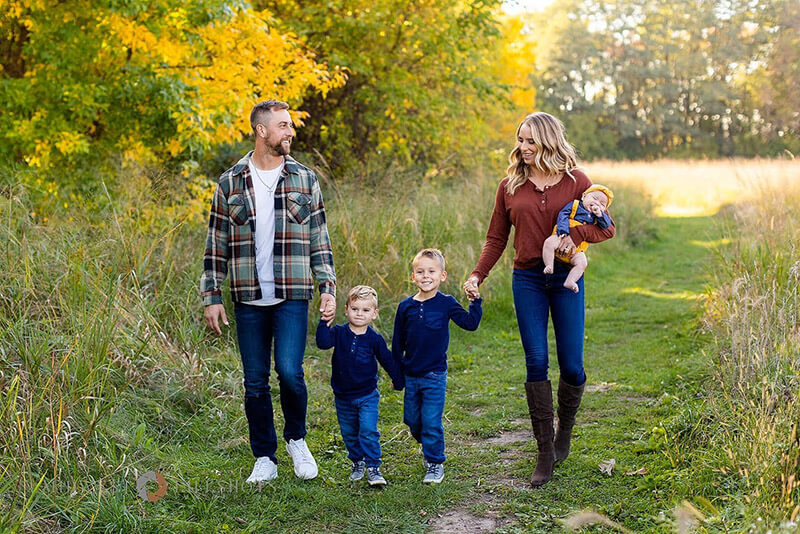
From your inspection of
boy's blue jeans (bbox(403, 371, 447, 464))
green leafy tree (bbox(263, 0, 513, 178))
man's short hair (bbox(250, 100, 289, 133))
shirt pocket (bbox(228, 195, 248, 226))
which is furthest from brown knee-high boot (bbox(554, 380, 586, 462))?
green leafy tree (bbox(263, 0, 513, 178))

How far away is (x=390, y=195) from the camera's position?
985 cm

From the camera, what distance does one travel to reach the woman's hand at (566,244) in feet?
13.7

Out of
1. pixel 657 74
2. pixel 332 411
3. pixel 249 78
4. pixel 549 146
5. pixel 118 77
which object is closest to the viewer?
pixel 549 146

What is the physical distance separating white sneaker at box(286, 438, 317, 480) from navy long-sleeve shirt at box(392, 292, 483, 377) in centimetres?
74

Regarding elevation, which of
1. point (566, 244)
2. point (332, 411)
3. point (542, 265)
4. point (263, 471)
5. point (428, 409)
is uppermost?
point (566, 244)

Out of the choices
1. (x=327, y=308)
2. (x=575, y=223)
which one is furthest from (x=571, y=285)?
(x=327, y=308)

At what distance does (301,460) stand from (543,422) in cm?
137

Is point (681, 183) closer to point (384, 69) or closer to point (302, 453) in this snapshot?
point (384, 69)

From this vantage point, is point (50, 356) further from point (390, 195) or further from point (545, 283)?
point (390, 195)

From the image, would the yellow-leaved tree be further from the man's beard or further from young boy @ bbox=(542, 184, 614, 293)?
young boy @ bbox=(542, 184, 614, 293)

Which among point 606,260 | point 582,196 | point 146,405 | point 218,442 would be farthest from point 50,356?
point 606,260

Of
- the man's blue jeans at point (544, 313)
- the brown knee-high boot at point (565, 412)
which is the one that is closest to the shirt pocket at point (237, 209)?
the man's blue jeans at point (544, 313)

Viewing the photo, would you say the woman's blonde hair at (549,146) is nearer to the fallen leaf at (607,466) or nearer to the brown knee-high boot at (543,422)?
the brown knee-high boot at (543,422)

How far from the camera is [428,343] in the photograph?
434cm
